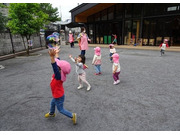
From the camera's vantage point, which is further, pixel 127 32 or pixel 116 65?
pixel 127 32

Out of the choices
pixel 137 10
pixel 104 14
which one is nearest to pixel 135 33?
pixel 137 10

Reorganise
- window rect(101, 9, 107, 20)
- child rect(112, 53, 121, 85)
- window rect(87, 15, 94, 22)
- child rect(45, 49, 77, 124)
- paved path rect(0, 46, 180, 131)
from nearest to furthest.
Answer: child rect(45, 49, 77, 124) → paved path rect(0, 46, 180, 131) → child rect(112, 53, 121, 85) → window rect(101, 9, 107, 20) → window rect(87, 15, 94, 22)

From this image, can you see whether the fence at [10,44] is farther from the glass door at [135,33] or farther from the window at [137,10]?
the window at [137,10]

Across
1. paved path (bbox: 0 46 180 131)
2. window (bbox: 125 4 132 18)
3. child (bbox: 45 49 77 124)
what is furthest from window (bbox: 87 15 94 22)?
child (bbox: 45 49 77 124)

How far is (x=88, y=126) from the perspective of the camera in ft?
8.36

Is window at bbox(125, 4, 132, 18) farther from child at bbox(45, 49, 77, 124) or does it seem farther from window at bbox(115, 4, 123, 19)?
child at bbox(45, 49, 77, 124)

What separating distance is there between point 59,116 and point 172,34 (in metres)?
14.6

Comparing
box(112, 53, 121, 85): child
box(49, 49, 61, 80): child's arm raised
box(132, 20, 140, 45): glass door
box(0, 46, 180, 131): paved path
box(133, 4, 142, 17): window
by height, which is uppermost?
box(133, 4, 142, 17): window

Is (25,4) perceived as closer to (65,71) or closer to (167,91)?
(65,71)

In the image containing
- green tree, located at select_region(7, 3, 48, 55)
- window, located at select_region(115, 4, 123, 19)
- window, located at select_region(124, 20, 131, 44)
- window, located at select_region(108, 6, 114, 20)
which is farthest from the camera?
window, located at select_region(108, 6, 114, 20)

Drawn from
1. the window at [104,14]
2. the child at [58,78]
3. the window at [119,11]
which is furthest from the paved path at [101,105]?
the window at [104,14]

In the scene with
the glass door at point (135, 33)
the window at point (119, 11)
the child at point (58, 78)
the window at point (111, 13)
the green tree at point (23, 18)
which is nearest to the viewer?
the child at point (58, 78)

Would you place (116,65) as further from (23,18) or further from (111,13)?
(111,13)
